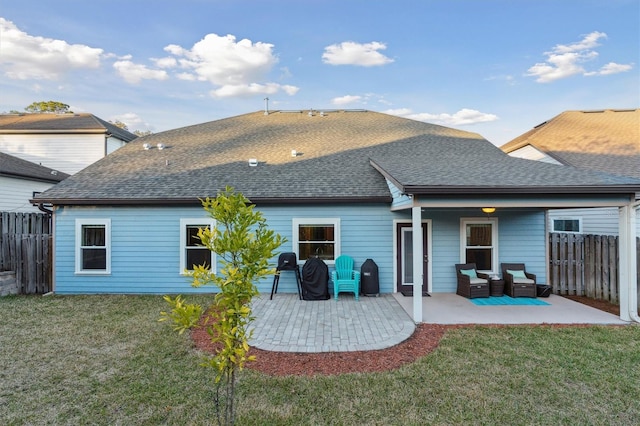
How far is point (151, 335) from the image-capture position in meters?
5.21

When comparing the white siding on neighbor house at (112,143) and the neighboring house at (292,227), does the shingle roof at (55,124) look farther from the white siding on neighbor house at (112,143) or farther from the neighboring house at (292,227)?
the neighboring house at (292,227)

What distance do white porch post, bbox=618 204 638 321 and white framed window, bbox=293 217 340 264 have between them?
5.79m

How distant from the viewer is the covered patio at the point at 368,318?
16.2ft

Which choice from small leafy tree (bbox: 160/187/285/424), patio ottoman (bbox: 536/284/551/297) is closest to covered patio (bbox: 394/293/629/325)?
patio ottoman (bbox: 536/284/551/297)

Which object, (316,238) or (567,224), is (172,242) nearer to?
(316,238)

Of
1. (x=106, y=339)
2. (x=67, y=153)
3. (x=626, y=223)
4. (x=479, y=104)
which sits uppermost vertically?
(x=479, y=104)

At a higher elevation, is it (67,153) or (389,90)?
(389,90)

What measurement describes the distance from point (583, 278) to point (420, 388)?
7.31 meters

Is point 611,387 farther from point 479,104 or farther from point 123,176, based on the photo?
point 479,104

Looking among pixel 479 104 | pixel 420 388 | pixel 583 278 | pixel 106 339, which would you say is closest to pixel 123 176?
pixel 106 339

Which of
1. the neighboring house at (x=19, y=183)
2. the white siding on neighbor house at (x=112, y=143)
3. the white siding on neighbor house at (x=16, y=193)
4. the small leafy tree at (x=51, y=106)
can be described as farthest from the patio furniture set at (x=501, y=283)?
the small leafy tree at (x=51, y=106)

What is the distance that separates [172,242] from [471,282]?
25.4 feet

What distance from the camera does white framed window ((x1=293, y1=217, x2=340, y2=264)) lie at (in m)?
8.22

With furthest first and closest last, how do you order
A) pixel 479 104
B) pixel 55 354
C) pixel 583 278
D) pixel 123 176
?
pixel 479 104 < pixel 123 176 < pixel 583 278 < pixel 55 354
